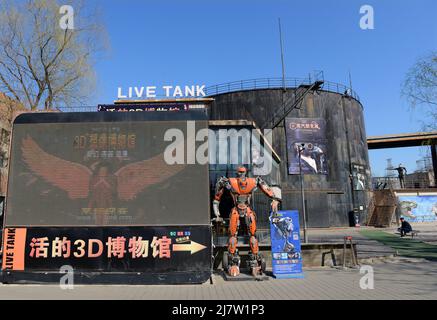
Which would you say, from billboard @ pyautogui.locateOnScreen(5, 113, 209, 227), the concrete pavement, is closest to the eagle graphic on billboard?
billboard @ pyautogui.locateOnScreen(5, 113, 209, 227)

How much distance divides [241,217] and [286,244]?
5.09ft

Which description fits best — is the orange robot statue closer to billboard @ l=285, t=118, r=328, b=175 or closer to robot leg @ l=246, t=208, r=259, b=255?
robot leg @ l=246, t=208, r=259, b=255

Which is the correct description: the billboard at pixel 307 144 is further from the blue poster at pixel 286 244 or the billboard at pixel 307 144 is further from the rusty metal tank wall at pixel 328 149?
the blue poster at pixel 286 244

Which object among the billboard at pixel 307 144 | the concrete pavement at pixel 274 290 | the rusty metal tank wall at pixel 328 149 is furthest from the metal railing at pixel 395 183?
the concrete pavement at pixel 274 290

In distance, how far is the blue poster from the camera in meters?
10.4

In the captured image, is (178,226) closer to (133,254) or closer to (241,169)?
(133,254)

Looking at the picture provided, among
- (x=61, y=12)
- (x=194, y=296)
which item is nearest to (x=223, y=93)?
(x=61, y=12)

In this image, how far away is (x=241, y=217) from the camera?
426 inches

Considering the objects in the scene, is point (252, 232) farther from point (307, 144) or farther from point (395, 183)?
point (395, 183)

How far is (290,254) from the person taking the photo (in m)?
10.5

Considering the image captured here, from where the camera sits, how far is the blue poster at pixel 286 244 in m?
10.4

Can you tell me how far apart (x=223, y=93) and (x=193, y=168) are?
28.2m

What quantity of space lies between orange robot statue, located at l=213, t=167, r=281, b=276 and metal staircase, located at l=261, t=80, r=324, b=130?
24737mm

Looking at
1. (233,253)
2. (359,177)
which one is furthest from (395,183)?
(233,253)
